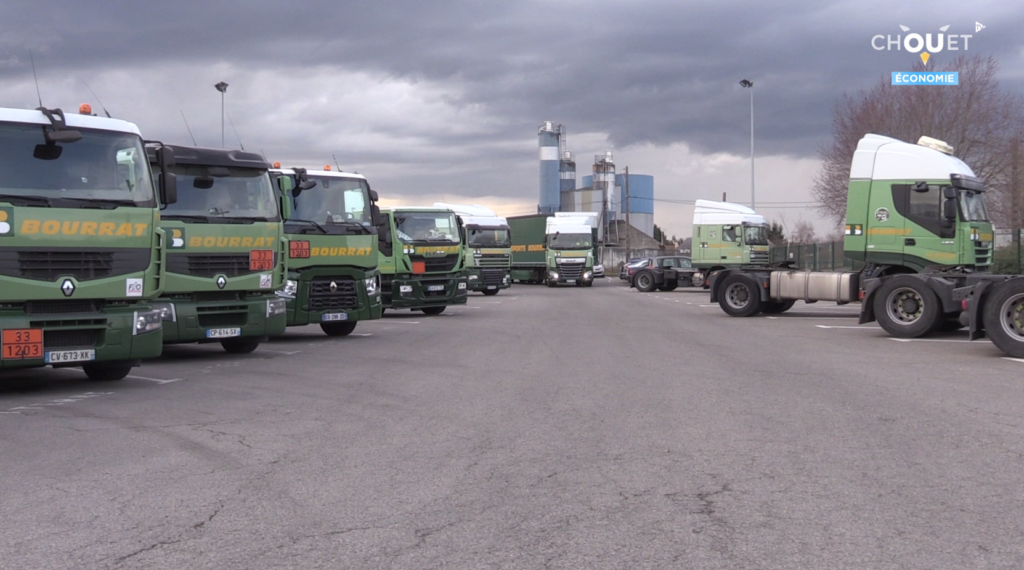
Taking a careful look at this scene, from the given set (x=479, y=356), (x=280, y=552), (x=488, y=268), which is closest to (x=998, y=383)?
(x=479, y=356)

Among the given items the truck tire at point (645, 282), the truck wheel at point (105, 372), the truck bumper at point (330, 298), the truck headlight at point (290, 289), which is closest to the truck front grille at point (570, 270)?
the truck tire at point (645, 282)

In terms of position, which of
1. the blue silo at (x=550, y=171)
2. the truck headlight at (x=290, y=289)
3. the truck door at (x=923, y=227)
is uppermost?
the blue silo at (x=550, y=171)

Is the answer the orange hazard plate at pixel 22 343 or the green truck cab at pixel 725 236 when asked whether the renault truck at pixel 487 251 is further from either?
the orange hazard plate at pixel 22 343

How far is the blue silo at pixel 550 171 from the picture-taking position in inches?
3108

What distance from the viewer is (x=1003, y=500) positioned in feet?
17.7

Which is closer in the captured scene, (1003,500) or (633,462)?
(1003,500)

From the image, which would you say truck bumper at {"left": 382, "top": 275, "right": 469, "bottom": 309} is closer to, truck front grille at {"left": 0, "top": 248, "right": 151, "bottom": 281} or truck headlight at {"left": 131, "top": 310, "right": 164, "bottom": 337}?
truck headlight at {"left": 131, "top": 310, "right": 164, "bottom": 337}

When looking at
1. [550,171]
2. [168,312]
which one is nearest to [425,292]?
[168,312]

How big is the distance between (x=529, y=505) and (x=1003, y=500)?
2.67 m

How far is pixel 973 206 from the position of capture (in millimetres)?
17422

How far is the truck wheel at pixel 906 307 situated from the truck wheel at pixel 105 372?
1215cm

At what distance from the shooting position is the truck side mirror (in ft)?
55.9

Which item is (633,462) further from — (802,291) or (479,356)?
(802,291)

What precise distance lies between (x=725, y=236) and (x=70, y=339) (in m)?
26.1
